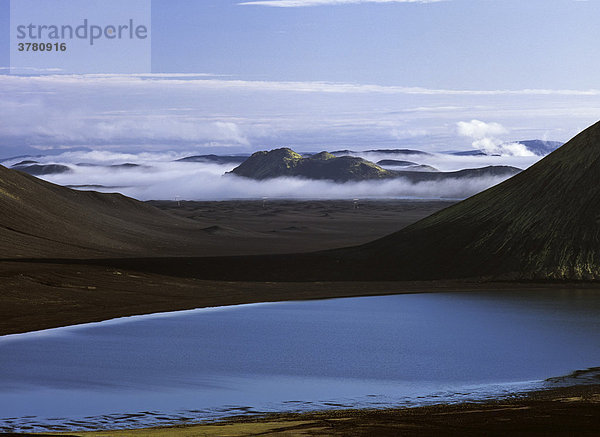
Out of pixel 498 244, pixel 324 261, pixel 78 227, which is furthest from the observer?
pixel 78 227

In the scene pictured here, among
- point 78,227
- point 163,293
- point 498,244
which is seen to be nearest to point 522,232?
point 498,244

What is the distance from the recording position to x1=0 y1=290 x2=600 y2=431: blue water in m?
26.8

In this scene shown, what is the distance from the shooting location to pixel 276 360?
115ft

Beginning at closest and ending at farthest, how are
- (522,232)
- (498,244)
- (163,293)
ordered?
(163,293), (498,244), (522,232)

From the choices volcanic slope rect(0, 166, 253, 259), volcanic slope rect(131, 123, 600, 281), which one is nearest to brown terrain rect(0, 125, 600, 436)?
volcanic slope rect(131, 123, 600, 281)

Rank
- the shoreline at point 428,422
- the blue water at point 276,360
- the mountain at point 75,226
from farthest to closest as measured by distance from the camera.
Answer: the mountain at point 75,226, the blue water at point 276,360, the shoreline at point 428,422

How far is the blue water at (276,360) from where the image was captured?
2681cm

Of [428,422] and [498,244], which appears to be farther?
[498,244]

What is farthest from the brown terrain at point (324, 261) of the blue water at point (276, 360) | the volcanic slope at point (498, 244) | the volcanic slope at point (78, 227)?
the blue water at point (276, 360)

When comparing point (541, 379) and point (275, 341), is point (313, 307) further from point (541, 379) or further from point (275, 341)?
point (541, 379)

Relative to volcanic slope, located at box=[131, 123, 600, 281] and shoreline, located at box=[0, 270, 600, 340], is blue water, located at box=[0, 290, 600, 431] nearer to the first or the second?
shoreline, located at box=[0, 270, 600, 340]

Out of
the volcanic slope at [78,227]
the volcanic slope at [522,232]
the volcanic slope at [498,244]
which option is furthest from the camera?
the volcanic slope at [78,227]

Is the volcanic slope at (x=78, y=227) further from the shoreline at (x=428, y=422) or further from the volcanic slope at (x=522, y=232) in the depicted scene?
the shoreline at (x=428, y=422)

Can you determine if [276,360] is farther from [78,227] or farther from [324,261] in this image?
[78,227]
